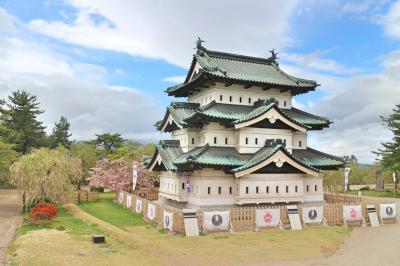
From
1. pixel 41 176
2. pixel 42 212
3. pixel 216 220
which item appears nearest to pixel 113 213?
pixel 41 176

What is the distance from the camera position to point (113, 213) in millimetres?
32281

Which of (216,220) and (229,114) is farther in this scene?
(229,114)

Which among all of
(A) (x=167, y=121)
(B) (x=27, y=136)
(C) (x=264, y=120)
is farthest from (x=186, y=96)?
(B) (x=27, y=136)

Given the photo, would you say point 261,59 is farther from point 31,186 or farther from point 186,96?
point 31,186

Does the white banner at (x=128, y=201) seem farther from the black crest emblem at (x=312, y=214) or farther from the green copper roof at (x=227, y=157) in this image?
the black crest emblem at (x=312, y=214)

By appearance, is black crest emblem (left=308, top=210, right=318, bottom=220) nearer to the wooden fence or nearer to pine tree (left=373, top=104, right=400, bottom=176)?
the wooden fence

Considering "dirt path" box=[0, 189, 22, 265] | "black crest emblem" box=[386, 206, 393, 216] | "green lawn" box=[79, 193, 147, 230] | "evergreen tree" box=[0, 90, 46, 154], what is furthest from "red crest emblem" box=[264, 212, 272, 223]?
"evergreen tree" box=[0, 90, 46, 154]

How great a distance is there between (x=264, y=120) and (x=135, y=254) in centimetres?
1550

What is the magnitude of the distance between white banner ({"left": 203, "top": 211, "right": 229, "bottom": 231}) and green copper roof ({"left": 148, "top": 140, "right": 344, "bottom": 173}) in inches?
153

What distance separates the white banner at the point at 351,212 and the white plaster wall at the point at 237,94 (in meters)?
10.7

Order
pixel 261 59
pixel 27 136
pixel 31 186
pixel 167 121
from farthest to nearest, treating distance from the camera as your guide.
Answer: pixel 27 136, pixel 261 59, pixel 167 121, pixel 31 186

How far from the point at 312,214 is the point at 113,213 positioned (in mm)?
17008

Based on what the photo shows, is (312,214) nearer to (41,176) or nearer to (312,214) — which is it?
(312,214)

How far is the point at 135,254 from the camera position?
17219 millimetres
